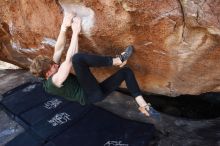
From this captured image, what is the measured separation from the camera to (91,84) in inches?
148

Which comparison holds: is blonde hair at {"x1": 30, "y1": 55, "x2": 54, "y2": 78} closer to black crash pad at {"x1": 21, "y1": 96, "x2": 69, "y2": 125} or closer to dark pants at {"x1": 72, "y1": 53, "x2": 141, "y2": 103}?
dark pants at {"x1": 72, "y1": 53, "x2": 141, "y2": 103}

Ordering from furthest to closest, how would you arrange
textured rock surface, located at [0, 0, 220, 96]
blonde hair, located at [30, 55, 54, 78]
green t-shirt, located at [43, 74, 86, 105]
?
green t-shirt, located at [43, 74, 86, 105], blonde hair, located at [30, 55, 54, 78], textured rock surface, located at [0, 0, 220, 96]

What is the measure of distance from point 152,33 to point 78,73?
2.88 feet

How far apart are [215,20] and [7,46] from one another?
3901 millimetres

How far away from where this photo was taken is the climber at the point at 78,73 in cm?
356

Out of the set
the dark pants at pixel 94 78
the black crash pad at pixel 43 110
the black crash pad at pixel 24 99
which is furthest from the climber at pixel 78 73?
the black crash pad at pixel 24 99

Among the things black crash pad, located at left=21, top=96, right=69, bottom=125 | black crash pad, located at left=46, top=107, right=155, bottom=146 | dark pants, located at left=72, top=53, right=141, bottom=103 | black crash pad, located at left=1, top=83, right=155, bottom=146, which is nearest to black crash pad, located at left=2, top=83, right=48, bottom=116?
black crash pad, located at left=1, top=83, right=155, bottom=146

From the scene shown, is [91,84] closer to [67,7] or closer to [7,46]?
[67,7]

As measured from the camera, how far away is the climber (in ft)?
11.7

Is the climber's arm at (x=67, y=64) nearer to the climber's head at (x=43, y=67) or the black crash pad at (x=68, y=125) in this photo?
the climber's head at (x=43, y=67)

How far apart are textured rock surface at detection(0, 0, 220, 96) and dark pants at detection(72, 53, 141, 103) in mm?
369

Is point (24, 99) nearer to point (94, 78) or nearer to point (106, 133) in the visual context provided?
point (106, 133)

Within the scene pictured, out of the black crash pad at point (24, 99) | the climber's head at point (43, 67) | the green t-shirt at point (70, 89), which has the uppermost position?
the climber's head at point (43, 67)

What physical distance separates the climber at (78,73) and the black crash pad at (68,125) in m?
0.81
